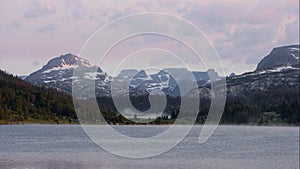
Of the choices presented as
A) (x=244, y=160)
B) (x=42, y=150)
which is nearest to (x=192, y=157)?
(x=244, y=160)

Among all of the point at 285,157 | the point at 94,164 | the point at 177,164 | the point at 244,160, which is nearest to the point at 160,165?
the point at 177,164

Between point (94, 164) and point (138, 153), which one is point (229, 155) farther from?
point (94, 164)

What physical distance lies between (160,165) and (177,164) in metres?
2.86

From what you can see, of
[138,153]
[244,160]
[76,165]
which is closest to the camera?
[76,165]

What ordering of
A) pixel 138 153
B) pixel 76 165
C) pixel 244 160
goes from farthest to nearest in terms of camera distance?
pixel 138 153, pixel 244 160, pixel 76 165

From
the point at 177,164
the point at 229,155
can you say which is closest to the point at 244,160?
the point at 229,155

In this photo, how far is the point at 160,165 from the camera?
67.5m

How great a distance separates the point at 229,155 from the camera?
83812 millimetres

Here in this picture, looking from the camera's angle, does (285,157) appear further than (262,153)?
No

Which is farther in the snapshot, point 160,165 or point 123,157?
point 123,157

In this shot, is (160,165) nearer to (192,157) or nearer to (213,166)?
(213,166)

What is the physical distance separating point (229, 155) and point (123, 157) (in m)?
16.3

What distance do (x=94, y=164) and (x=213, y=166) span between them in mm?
14156

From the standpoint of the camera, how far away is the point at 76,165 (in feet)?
220
